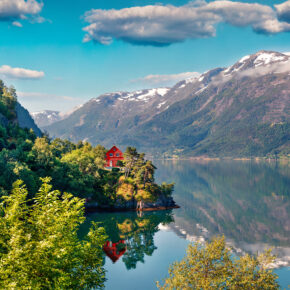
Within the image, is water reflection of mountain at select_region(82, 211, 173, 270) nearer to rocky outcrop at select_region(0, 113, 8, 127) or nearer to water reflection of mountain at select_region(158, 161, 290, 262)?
water reflection of mountain at select_region(158, 161, 290, 262)

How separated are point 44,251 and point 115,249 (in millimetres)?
67153

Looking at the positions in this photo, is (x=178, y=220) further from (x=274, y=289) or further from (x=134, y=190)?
(x=274, y=289)

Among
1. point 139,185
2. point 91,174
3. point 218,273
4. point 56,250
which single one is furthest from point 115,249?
Result: point 56,250

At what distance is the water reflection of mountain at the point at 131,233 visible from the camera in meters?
81.4

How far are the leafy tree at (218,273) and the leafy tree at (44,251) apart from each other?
1519cm

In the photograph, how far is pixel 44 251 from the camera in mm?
21578

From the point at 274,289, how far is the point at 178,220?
85.3m

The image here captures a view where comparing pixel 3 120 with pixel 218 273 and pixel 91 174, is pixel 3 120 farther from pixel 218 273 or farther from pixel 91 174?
pixel 218 273

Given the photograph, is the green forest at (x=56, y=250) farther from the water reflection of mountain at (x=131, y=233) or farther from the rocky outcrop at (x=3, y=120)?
the rocky outcrop at (x=3, y=120)

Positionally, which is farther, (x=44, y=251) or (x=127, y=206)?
(x=127, y=206)

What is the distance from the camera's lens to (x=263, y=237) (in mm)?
103938

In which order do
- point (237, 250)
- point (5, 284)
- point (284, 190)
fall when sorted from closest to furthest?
1. point (5, 284)
2. point (237, 250)
3. point (284, 190)

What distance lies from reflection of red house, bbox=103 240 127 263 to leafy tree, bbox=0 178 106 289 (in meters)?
55.7

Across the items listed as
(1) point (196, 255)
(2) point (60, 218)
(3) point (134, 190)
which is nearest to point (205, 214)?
(3) point (134, 190)
